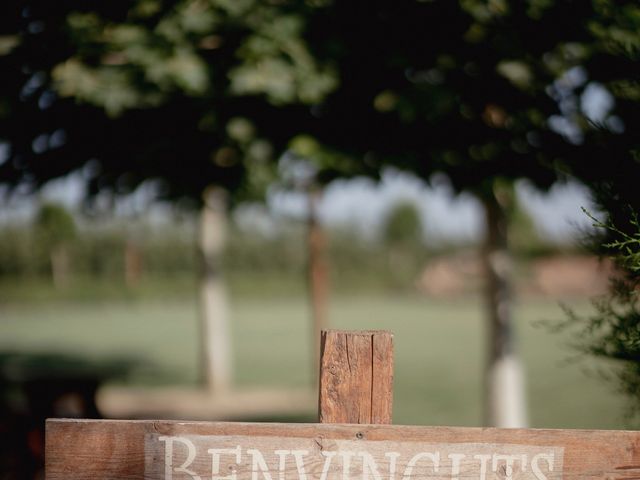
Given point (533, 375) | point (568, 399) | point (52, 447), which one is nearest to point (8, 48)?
point (52, 447)

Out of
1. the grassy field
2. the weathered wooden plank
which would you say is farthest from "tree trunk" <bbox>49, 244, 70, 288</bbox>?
the weathered wooden plank

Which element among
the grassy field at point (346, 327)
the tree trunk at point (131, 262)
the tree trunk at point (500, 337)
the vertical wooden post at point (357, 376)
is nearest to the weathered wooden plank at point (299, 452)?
the vertical wooden post at point (357, 376)

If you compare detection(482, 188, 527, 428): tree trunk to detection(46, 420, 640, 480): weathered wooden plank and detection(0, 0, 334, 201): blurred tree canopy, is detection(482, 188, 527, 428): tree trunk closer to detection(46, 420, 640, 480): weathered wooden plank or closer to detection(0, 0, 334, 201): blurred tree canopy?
detection(0, 0, 334, 201): blurred tree canopy

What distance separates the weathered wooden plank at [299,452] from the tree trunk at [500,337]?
4.11 metres

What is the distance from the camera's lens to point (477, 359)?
1612 centimetres

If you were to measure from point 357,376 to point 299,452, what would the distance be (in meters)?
0.30

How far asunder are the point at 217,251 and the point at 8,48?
730cm

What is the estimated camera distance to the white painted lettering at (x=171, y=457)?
2080 millimetres

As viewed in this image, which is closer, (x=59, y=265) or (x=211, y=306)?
(x=211, y=306)

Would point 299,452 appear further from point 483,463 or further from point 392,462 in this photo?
point 483,463

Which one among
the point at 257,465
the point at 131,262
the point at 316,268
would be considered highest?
the point at 131,262

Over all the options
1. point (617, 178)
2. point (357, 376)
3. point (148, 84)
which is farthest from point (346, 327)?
point (357, 376)

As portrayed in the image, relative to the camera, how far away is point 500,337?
6324mm

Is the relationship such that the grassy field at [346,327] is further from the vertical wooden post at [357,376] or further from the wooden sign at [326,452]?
the vertical wooden post at [357,376]
